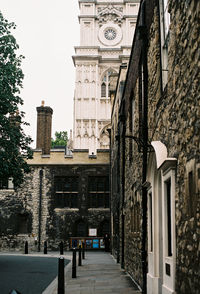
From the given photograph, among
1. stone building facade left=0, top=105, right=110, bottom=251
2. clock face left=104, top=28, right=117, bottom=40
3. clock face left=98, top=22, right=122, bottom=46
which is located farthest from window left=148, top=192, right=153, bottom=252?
clock face left=104, top=28, right=117, bottom=40

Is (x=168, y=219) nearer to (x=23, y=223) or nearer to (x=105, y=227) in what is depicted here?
(x=105, y=227)

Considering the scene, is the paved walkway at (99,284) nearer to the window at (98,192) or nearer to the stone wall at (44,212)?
the stone wall at (44,212)

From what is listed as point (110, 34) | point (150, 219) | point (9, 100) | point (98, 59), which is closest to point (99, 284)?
point (150, 219)

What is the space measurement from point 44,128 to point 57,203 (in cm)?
615

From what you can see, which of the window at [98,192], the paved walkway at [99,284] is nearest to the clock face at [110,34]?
the window at [98,192]

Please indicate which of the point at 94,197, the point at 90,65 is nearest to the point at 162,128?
the point at 94,197

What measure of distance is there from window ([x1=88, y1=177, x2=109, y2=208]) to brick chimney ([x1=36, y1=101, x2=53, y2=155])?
4.65 meters

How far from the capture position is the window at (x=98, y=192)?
3058 centimetres

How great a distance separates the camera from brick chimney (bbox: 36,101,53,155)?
33.3 m

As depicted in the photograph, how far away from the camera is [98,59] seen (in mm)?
56906

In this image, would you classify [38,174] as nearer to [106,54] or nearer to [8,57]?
[8,57]

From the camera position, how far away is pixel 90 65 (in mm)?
56938

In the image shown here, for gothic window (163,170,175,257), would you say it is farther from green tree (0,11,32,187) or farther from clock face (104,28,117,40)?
clock face (104,28,117,40)

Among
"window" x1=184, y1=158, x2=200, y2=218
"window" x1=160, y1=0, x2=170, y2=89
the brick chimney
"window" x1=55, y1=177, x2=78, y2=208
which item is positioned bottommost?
"window" x1=184, y1=158, x2=200, y2=218
